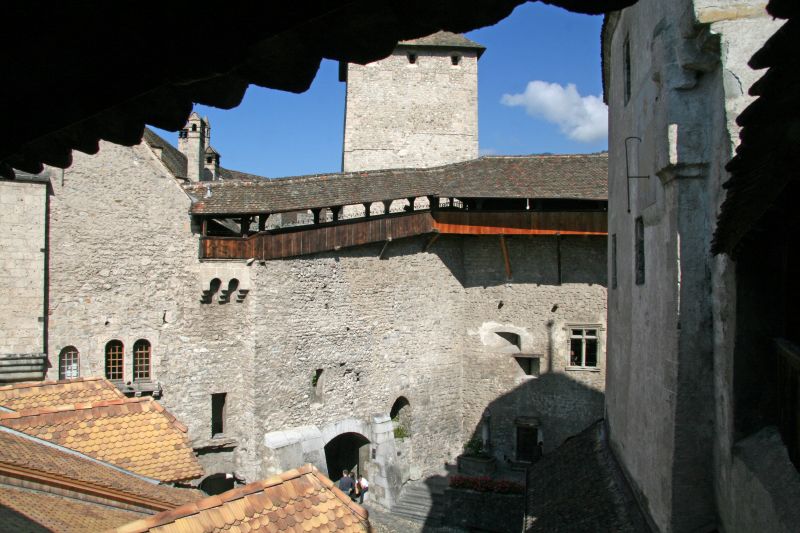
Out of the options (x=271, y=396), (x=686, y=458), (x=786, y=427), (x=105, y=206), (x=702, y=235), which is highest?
(x=105, y=206)

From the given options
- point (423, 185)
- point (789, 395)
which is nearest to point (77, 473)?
point (789, 395)

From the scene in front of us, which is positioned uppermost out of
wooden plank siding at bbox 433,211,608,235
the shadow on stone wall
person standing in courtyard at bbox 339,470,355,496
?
wooden plank siding at bbox 433,211,608,235

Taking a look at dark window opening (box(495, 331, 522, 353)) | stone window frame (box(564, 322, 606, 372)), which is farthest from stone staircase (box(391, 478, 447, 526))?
stone window frame (box(564, 322, 606, 372))

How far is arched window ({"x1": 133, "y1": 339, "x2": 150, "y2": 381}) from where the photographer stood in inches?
516

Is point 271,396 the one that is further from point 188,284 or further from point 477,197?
point 477,197

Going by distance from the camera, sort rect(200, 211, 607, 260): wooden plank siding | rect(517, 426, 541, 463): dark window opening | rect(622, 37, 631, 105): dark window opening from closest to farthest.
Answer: rect(622, 37, 631, 105): dark window opening → rect(200, 211, 607, 260): wooden plank siding → rect(517, 426, 541, 463): dark window opening

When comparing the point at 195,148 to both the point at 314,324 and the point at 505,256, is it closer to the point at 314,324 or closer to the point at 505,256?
the point at 314,324

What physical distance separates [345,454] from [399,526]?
3259 mm

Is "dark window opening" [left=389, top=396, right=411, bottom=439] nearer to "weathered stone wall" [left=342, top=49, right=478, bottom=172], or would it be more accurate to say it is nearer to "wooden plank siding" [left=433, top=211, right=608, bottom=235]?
"wooden plank siding" [left=433, top=211, right=608, bottom=235]

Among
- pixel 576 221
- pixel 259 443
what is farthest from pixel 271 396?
pixel 576 221

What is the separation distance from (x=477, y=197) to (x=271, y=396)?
6.90 metres

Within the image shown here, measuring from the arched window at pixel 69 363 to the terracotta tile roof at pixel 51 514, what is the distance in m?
7.67

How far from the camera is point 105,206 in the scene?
12.9m

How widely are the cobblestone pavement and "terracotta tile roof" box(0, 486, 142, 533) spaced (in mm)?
9070
